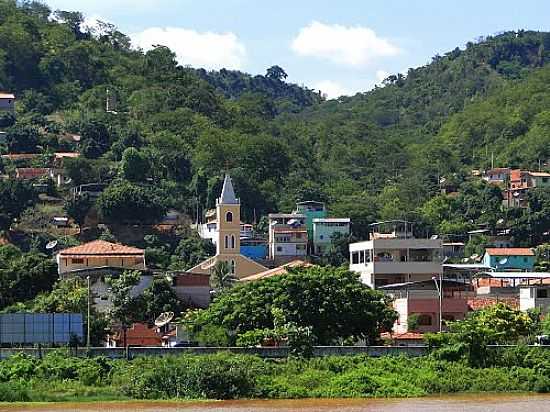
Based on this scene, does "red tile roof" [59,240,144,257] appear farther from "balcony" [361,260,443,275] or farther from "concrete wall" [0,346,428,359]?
"concrete wall" [0,346,428,359]

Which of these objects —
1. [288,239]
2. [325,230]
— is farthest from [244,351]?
[325,230]

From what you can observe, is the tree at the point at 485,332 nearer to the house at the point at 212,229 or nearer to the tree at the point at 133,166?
the house at the point at 212,229

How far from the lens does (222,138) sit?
97062 millimetres

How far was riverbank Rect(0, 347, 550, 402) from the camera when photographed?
40.3m

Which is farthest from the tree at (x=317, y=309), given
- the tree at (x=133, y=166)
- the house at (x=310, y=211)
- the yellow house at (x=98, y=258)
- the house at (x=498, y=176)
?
the house at (x=498, y=176)

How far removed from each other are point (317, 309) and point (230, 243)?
28.4m

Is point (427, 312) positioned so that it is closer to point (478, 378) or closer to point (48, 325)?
point (478, 378)

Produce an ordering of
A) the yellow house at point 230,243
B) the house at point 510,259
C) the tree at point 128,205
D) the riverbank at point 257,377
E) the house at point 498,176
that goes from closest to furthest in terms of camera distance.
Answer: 1. the riverbank at point 257,377
2. the yellow house at point 230,243
3. the house at point 510,259
4. the tree at point 128,205
5. the house at point 498,176

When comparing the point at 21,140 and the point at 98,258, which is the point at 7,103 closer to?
the point at 21,140

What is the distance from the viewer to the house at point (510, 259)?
7600cm

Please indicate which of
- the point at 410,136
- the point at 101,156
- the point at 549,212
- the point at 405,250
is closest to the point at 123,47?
the point at 410,136

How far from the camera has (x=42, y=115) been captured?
10131 cm

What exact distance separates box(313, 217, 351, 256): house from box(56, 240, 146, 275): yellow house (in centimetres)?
2232

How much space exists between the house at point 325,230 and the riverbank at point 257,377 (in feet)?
131
